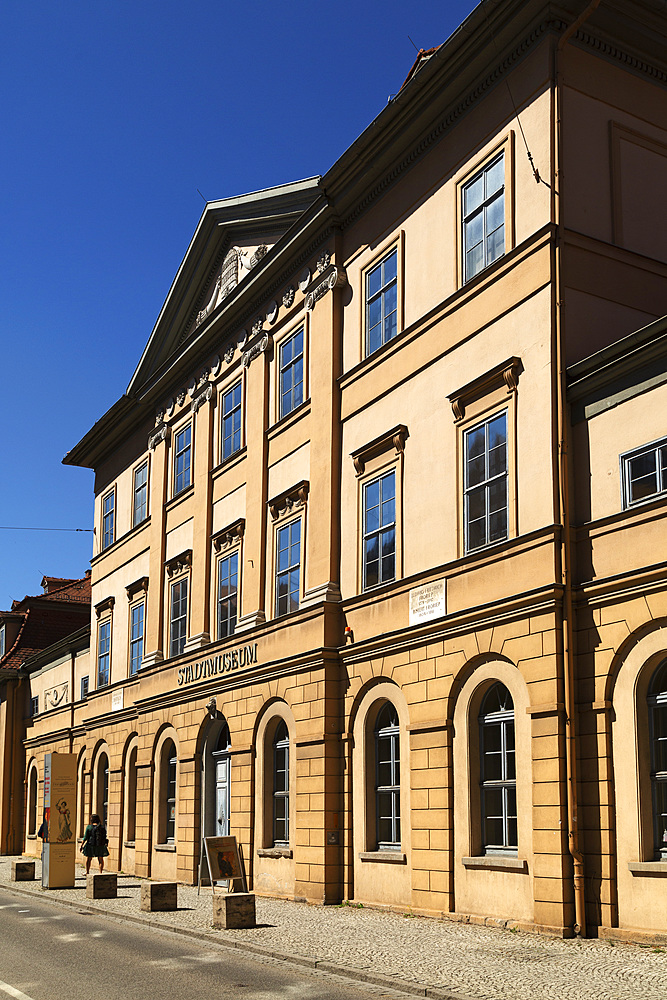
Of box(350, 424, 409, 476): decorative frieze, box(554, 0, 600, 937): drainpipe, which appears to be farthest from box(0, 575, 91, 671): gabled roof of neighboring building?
box(554, 0, 600, 937): drainpipe

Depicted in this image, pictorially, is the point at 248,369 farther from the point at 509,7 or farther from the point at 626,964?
the point at 626,964

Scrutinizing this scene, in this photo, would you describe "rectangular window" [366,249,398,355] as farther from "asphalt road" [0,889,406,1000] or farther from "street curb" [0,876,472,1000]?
"asphalt road" [0,889,406,1000]

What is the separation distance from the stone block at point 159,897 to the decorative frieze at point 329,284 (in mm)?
12317

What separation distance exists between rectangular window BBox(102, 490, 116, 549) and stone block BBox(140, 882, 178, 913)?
19374 millimetres

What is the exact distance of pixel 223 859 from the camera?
2083cm

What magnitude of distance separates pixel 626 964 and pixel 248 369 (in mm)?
18543

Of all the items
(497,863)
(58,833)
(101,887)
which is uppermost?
(497,863)

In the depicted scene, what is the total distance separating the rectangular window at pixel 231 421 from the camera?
2955cm

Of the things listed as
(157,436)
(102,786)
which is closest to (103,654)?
(102,786)

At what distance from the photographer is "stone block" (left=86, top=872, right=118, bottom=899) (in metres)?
24.4

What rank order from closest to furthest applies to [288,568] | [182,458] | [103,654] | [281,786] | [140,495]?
[281,786] → [288,568] → [182,458] → [140,495] → [103,654]

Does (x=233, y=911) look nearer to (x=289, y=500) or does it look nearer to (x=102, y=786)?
(x=289, y=500)

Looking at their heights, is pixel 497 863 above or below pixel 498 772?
below

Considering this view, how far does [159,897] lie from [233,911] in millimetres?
3680
